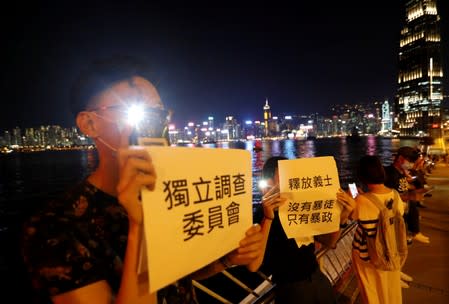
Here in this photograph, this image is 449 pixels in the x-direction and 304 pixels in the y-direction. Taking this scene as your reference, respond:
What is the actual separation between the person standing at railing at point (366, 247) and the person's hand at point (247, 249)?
6.17 feet

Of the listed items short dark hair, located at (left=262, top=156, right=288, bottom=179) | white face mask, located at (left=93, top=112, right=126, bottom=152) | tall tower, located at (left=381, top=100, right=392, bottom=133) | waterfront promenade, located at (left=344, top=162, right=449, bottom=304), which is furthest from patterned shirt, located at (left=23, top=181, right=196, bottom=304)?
tall tower, located at (left=381, top=100, right=392, bottom=133)

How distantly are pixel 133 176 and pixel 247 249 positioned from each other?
84cm

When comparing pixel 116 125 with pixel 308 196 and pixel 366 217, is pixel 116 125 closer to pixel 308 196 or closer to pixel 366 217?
pixel 308 196

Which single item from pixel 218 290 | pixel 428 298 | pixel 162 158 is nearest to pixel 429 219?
pixel 428 298

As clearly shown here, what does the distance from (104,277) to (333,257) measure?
4306 mm

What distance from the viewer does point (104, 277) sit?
1.19 meters

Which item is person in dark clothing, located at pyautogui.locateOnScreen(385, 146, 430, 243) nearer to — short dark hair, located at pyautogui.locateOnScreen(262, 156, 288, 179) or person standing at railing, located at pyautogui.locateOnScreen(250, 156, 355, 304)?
person standing at railing, located at pyautogui.locateOnScreen(250, 156, 355, 304)

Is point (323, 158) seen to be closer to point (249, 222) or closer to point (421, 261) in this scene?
point (249, 222)

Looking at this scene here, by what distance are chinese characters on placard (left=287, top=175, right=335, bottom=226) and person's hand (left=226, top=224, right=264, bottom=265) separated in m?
0.86

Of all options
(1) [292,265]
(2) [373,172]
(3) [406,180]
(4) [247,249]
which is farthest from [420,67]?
(4) [247,249]

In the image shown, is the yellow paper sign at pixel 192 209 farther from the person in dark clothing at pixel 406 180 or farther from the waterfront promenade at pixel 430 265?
the person in dark clothing at pixel 406 180

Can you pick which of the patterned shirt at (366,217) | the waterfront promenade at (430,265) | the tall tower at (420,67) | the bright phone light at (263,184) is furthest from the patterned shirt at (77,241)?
the tall tower at (420,67)

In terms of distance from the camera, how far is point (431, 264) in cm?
493

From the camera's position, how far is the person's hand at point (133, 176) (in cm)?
101
